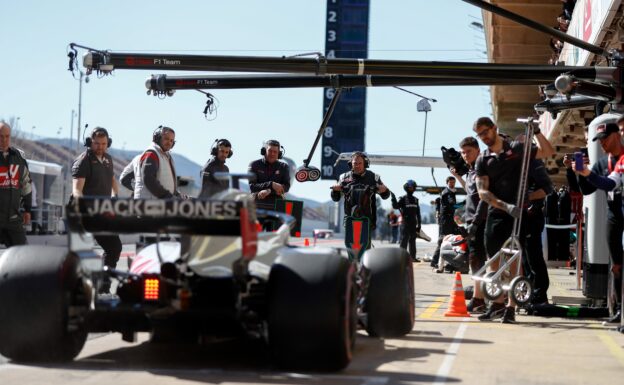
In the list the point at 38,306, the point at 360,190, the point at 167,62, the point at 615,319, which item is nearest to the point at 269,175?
the point at 360,190

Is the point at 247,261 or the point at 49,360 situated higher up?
the point at 247,261

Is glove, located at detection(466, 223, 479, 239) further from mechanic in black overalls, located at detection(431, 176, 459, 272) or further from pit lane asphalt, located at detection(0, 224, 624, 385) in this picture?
mechanic in black overalls, located at detection(431, 176, 459, 272)

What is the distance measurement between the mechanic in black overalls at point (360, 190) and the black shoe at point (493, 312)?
A: 3539 millimetres

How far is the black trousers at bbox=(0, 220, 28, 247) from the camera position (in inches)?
440

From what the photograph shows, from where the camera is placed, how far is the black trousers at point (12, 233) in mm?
11164

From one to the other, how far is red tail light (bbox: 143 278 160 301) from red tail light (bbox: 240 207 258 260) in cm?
64

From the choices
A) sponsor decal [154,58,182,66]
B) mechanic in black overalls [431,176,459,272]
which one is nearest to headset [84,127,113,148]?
sponsor decal [154,58,182,66]

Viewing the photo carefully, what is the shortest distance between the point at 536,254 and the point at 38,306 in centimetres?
608

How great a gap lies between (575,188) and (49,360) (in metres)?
5.40

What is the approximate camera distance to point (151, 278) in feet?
22.2

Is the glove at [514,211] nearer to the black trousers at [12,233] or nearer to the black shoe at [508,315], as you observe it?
the black shoe at [508,315]

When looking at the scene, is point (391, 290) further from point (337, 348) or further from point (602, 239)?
point (602, 239)

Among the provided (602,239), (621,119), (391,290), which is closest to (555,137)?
(602,239)

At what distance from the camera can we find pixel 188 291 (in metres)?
6.55
